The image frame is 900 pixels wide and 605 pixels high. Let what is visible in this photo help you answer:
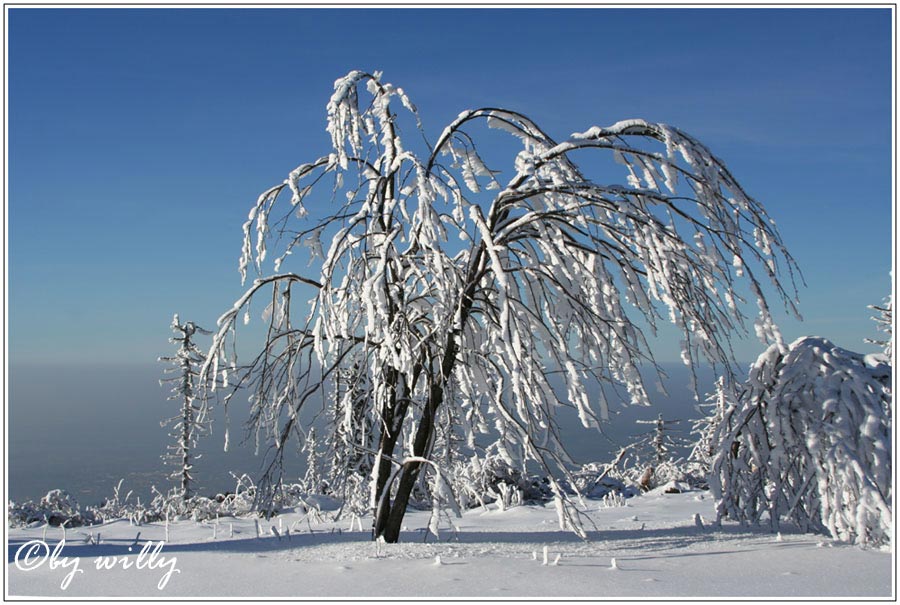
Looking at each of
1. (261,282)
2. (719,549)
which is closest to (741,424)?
(719,549)

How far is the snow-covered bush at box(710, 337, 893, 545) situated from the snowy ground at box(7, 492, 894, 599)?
308 mm

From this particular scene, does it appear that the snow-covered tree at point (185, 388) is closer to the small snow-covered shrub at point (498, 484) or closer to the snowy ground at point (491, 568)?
the small snow-covered shrub at point (498, 484)

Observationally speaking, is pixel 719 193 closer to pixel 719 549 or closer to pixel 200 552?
pixel 719 549

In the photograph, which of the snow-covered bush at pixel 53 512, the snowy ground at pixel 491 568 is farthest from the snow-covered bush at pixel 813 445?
the snow-covered bush at pixel 53 512

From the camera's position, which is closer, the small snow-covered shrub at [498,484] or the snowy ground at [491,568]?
the snowy ground at [491,568]

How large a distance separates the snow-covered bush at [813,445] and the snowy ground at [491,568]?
31cm

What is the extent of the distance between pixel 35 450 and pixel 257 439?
8425cm

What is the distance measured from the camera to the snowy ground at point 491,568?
4.44m

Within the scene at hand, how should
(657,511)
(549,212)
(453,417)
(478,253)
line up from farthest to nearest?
(657,511) < (453,417) < (478,253) < (549,212)

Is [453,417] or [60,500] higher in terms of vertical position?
[453,417]

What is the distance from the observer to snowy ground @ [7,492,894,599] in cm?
444

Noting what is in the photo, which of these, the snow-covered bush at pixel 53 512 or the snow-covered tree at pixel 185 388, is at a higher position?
the snow-covered tree at pixel 185 388

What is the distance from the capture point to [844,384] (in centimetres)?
637

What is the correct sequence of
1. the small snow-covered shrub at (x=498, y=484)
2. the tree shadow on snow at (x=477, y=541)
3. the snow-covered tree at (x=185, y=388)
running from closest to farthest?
the tree shadow on snow at (x=477, y=541), the small snow-covered shrub at (x=498, y=484), the snow-covered tree at (x=185, y=388)
